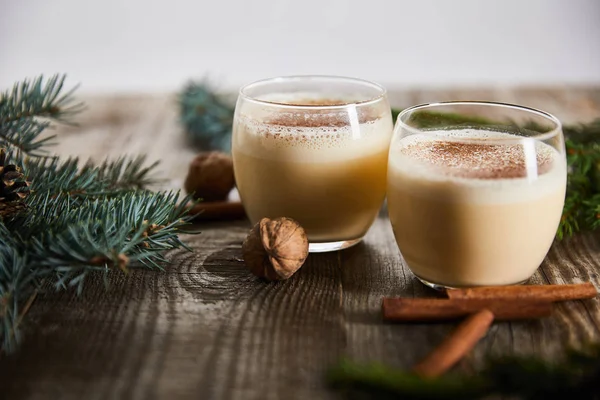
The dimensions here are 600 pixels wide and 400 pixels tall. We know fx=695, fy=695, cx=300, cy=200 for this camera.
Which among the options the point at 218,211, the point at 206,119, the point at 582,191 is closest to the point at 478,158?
the point at 582,191

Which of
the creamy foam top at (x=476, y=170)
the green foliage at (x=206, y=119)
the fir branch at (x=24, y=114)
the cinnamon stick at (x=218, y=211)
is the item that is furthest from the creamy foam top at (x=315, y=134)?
the green foliage at (x=206, y=119)

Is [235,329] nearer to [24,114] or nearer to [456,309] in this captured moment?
[456,309]

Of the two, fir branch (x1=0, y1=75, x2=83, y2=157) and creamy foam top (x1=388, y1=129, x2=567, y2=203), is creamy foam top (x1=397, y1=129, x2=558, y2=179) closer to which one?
creamy foam top (x1=388, y1=129, x2=567, y2=203)

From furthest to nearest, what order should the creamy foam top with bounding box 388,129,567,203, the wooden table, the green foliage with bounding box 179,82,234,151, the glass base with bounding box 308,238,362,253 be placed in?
the green foliage with bounding box 179,82,234,151 → the glass base with bounding box 308,238,362,253 → the creamy foam top with bounding box 388,129,567,203 → the wooden table


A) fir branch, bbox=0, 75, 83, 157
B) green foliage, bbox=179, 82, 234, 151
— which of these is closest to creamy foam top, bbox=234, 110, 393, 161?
fir branch, bbox=0, 75, 83, 157

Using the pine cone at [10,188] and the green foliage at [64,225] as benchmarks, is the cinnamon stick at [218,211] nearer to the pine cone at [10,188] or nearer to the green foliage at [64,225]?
the green foliage at [64,225]

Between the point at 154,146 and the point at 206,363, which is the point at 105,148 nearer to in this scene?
the point at 154,146
